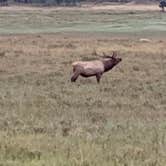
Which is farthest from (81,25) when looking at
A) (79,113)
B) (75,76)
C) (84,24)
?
(79,113)

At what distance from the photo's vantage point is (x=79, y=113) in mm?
13562

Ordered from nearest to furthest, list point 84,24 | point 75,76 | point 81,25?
point 75,76 < point 81,25 < point 84,24

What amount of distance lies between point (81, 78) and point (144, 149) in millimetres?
11486

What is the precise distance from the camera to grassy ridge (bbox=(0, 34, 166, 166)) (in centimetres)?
887

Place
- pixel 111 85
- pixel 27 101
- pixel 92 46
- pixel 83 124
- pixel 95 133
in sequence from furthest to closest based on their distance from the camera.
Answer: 1. pixel 92 46
2. pixel 111 85
3. pixel 27 101
4. pixel 83 124
5. pixel 95 133

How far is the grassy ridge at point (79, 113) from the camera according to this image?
29.1 ft

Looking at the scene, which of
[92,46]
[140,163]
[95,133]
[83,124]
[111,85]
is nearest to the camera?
[140,163]

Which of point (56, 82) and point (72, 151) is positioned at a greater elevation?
point (72, 151)

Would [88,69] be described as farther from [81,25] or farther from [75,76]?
[81,25]

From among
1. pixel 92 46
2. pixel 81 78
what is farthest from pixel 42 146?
pixel 92 46

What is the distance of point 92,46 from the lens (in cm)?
3384

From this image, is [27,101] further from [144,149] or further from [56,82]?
[144,149]

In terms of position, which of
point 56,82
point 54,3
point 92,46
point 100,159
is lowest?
point 54,3

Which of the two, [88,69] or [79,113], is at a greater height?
[79,113]
